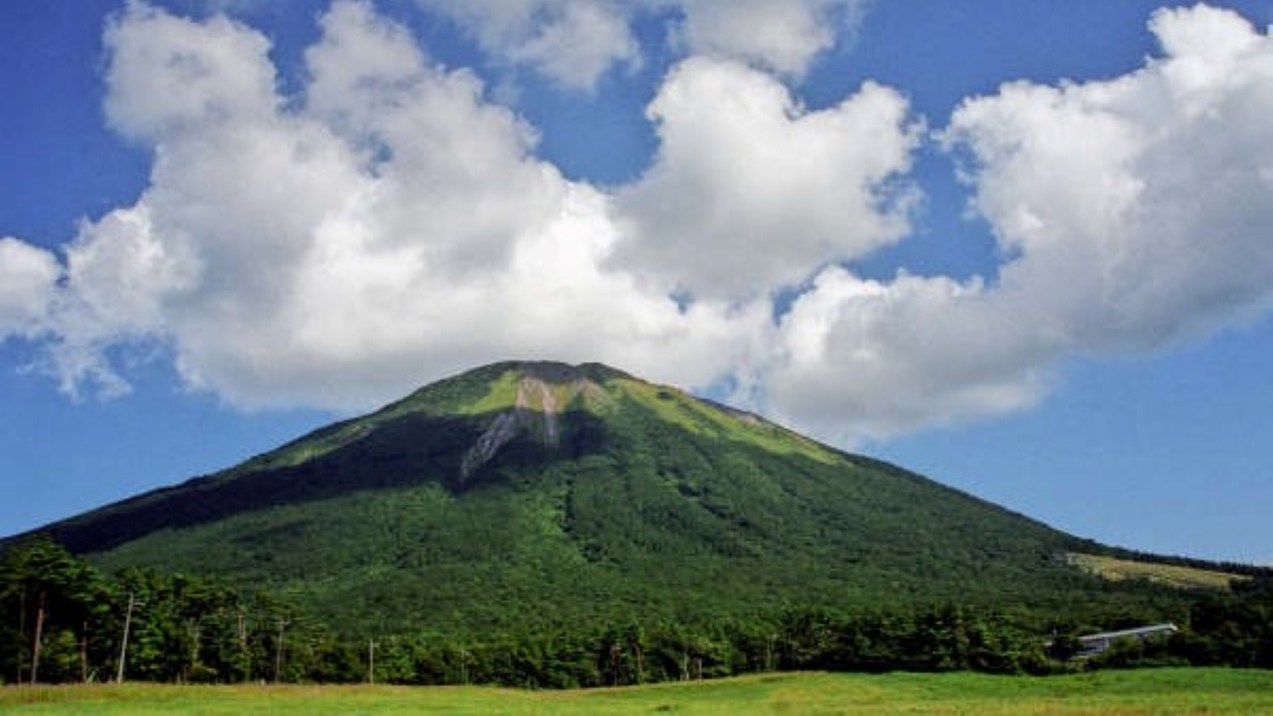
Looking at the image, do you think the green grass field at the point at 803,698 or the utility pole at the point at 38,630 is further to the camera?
the utility pole at the point at 38,630

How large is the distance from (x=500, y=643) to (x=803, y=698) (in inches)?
2650

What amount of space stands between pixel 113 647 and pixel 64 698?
33348 mm

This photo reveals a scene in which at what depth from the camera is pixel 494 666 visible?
117 metres

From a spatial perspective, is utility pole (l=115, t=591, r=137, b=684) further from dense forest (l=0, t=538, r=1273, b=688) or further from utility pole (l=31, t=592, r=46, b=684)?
utility pole (l=31, t=592, r=46, b=684)

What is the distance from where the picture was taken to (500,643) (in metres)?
122

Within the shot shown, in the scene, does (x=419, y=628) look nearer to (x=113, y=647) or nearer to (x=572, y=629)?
(x=572, y=629)

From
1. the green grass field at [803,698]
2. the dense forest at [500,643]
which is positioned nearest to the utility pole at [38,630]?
the dense forest at [500,643]

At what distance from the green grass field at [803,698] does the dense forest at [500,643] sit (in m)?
16.6

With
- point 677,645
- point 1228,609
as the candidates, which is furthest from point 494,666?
point 1228,609

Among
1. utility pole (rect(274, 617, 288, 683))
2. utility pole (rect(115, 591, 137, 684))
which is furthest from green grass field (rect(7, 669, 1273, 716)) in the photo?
utility pole (rect(274, 617, 288, 683))

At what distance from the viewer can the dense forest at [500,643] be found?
73.0m

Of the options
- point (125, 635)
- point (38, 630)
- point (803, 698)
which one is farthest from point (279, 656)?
point (803, 698)

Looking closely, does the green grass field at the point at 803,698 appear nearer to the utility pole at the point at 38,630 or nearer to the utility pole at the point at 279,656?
the utility pole at the point at 38,630

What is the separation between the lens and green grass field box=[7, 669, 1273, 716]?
43969 mm
